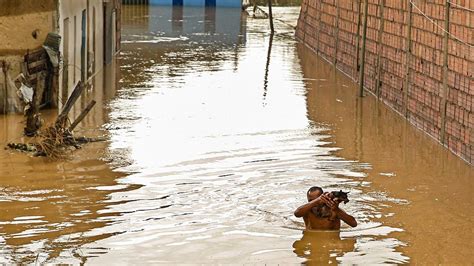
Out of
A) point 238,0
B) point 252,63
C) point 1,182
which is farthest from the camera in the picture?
point 238,0

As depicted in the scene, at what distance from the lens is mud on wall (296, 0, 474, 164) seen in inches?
621

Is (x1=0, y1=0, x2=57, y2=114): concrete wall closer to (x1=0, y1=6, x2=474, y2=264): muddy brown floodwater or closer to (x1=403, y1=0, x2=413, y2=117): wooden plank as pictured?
(x1=0, y1=6, x2=474, y2=264): muddy brown floodwater

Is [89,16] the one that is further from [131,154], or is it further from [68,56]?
[131,154]

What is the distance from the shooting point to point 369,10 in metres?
24.0

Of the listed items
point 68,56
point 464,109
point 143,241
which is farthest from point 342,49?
point 143,241

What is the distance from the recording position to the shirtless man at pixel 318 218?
10922mm

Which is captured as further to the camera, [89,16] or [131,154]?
[89,16]

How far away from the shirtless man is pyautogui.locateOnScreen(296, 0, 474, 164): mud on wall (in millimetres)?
4646

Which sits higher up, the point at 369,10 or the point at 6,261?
the point at 369,10

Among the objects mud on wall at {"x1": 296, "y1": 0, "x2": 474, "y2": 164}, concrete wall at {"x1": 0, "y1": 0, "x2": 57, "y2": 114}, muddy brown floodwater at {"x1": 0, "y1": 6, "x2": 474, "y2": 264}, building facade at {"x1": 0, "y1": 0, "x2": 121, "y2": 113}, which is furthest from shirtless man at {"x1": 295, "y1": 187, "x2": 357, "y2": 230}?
concrete wall at {"x1": 0, "y1": 0, "x2": 57, "y2": 114}

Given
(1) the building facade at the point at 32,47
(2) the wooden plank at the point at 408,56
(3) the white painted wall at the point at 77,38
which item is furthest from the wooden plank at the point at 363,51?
(1) the building facade at the point at 32,47

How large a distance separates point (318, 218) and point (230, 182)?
2.68 meters

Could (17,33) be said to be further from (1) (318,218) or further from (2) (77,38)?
(1) (318,218)

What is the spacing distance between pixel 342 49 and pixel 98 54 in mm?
6316
